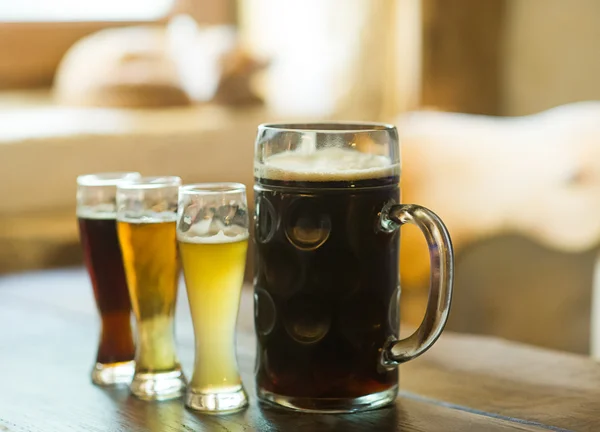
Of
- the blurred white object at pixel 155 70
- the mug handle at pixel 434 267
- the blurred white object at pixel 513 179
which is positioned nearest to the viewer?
the mug handle at pixel 434 267

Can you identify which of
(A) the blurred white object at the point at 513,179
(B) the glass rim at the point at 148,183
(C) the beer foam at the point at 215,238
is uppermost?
(B) the glass rim at the point at 148,183

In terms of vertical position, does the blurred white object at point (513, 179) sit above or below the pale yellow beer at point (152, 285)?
below

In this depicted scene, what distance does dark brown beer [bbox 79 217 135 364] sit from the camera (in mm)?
803

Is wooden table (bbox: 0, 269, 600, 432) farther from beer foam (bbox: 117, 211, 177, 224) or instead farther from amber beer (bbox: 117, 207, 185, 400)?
beer foam (bbox: 117, 211, 177, 224)

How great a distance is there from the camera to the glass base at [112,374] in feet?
2.60

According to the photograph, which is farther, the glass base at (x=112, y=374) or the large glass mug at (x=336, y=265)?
the glass base at (x=112, y=374)

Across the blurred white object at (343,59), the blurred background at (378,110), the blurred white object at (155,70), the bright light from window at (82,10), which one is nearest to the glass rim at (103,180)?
the blurred background at (378,110)

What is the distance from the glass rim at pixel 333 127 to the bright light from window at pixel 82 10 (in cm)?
296

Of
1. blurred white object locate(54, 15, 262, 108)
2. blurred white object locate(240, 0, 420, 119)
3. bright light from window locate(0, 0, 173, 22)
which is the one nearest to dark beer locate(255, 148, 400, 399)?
blurred white object locate(54, 15, 262, 108)

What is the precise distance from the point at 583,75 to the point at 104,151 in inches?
59.7

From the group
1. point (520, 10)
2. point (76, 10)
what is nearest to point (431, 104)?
point (520, 10)

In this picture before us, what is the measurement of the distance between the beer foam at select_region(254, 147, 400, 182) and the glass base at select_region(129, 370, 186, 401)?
182 mm

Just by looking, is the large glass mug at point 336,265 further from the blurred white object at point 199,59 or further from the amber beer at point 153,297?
the blurred white object at point 199,59

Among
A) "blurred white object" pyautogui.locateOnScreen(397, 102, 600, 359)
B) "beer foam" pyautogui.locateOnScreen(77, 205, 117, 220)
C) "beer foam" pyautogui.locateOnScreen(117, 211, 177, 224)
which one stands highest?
"beer foam" pyautogui.locateOnScreen(117, 211, 177, 224)
